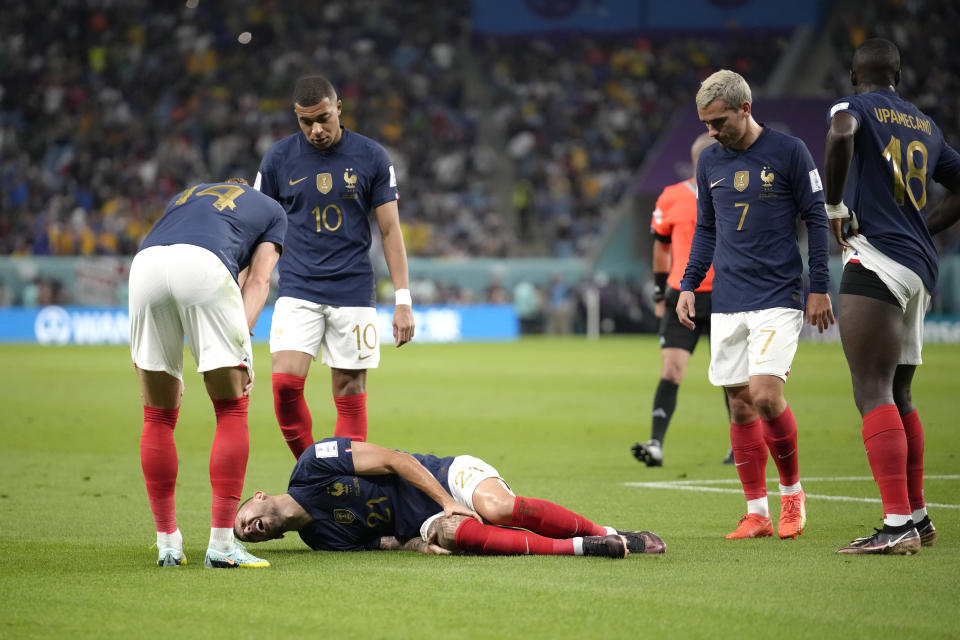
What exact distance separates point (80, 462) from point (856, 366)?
683cm

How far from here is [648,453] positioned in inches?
390

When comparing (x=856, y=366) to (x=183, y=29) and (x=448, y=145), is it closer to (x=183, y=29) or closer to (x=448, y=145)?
(x=448, y=145)

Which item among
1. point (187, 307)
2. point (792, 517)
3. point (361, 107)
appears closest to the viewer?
point (187, 307)

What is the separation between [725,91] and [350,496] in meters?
2.70

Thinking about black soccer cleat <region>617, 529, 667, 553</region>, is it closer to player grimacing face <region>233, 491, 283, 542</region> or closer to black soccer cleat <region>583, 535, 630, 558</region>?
black soccer cleat <region>583, 535, 630, 558</region>

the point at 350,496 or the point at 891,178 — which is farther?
the point at 350,496

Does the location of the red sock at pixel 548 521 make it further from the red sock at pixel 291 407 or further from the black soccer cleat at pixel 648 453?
the black soccer cleat at pixel 648 453

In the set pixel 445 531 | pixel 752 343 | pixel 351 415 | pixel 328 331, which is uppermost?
pixel 328 331

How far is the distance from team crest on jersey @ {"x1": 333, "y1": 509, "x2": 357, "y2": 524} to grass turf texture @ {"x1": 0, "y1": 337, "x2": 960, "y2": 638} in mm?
181

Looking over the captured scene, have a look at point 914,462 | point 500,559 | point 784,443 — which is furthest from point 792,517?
point 500,559

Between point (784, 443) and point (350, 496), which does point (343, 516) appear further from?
point (784, 443)

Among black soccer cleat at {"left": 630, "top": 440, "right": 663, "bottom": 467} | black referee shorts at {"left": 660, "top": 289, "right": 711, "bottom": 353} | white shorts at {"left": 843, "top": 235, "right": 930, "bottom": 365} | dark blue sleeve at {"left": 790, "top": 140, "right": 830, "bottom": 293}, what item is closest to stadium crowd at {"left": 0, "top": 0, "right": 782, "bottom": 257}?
black referee shorts at {"left": 660, "top": 289, "right": 711, "bottom": 353}

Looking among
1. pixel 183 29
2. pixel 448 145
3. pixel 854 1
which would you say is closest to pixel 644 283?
pixel 448 145

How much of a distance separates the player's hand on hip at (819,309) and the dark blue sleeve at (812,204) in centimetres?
23
